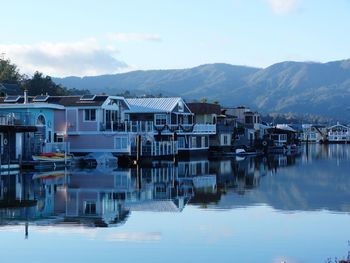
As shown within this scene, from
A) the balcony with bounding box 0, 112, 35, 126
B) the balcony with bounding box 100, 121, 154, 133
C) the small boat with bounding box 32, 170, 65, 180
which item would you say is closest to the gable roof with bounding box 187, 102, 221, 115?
the balcony with bounding box 100, 121, 154, 133

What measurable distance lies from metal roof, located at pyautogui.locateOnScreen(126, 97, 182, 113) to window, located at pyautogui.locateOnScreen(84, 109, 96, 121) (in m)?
12.3

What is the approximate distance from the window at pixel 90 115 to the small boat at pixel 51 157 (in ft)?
23.0

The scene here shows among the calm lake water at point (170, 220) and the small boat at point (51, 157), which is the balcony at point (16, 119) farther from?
the calm lake water at point (170, 220)

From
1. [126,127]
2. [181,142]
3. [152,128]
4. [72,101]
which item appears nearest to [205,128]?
[181,142]

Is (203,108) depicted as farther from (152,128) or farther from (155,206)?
(155,206)

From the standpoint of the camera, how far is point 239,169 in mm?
55000

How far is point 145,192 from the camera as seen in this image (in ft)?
114

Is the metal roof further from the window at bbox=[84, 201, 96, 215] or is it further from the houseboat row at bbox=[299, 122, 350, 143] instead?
the houseboat row at bbox=[299, 122, 350, 143]

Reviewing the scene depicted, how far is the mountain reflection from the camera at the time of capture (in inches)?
1049

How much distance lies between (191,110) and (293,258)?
210 ft

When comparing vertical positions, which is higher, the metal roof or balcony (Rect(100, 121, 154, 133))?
the metal roof

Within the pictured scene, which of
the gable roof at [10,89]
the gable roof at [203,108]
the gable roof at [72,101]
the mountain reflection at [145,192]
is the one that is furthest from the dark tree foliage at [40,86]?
the mountain reflection at [145,192]

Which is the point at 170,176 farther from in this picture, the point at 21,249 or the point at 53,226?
the point at 21,249

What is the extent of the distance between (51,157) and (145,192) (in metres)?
18.9
